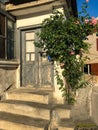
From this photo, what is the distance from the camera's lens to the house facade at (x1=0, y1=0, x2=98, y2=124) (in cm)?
699

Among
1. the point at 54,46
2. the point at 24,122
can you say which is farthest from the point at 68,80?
the point at 24,122

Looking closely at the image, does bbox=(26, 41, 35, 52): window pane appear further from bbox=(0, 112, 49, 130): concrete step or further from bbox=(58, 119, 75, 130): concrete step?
bbox=(58, 119, 75, 130): concrete step

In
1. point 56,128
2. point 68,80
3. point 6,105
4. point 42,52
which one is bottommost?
point 56,128

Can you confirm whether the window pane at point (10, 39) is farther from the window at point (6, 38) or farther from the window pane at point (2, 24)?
the window pane at point (2, 24)

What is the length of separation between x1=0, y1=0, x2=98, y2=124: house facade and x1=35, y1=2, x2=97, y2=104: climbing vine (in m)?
0.46

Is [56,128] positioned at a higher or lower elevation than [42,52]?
lower

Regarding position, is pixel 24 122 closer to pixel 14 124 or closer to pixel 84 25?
pixel 14 124

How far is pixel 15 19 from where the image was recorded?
8016 millimetres

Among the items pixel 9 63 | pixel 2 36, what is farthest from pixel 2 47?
pixel 9 63

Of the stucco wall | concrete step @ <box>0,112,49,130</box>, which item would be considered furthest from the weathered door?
concrete step @ <box>0,112,49,130</box>

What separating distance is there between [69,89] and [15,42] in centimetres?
271

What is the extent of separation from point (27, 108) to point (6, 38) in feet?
9.06

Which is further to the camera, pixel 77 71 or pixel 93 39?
pixel 93 39

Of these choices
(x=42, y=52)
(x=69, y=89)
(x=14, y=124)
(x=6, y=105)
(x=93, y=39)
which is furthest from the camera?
(x=93, y=39)
